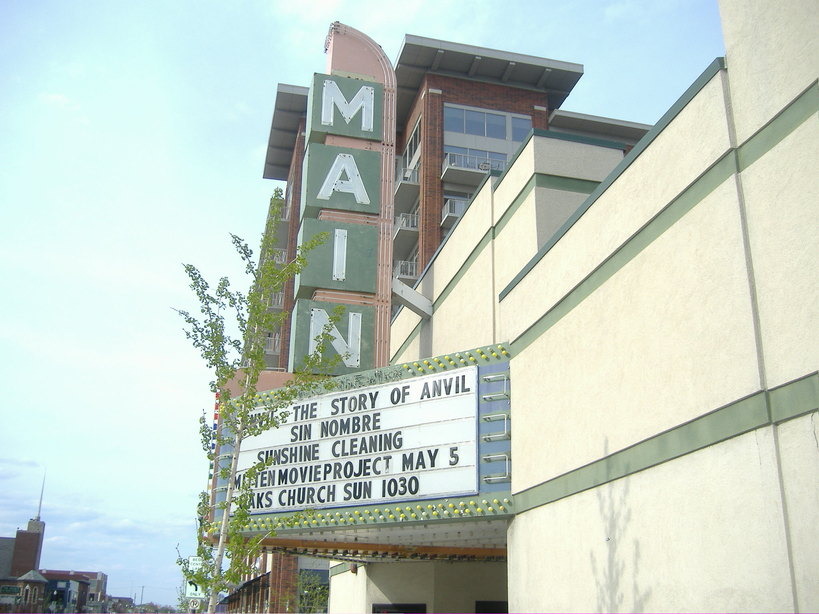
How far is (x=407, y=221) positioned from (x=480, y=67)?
8846 millimetres

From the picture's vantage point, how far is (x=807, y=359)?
27.4ft

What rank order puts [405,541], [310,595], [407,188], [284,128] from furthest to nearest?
[284,128]
[407,188]
[310,595]
[405,541]

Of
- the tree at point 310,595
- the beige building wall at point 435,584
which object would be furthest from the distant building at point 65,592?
the beige building wall at point 435,584

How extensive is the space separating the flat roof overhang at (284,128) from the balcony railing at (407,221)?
9.80m

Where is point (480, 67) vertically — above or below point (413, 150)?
above

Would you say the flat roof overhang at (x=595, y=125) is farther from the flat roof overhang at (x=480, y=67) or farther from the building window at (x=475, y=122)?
the building window at (x=475, y=122)

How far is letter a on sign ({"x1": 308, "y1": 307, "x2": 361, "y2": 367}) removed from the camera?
20281 millimetres

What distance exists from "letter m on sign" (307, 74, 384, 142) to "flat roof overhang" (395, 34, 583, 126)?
70.0 feet

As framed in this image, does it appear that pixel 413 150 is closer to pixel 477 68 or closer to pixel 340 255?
pixel 477 68

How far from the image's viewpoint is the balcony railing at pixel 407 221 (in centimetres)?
4553

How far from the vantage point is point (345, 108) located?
2295cm

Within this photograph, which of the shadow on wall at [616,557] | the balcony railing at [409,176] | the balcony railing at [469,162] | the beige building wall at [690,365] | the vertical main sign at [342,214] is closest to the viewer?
the beige building wall at [690,365]

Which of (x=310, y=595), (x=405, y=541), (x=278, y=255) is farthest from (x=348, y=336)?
(x=310, y=595)

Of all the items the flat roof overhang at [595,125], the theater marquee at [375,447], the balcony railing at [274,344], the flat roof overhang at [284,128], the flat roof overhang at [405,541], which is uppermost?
the flat roof overhang at [284,128]
